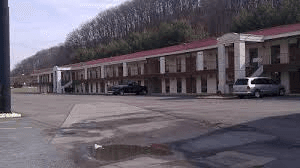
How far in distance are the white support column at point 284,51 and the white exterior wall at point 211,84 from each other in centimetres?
847

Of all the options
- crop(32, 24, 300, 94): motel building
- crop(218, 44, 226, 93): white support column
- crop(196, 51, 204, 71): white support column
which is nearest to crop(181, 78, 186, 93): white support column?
crop(32, 24, 300, 94): motel building

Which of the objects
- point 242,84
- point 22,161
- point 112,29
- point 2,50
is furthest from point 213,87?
point 112,29

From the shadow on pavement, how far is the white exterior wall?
2675 centimetres

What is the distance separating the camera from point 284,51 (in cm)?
3231

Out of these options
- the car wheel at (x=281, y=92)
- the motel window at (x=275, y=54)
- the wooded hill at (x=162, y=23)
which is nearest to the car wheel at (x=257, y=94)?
the car wheel at (x=281, y=92)

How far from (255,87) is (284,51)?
7.65 metres

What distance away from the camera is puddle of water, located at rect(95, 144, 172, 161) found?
8.05 m

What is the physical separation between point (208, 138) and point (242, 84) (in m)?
18.7

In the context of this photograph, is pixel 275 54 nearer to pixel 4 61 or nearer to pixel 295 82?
pixel 295 82

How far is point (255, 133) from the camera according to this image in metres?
10.2

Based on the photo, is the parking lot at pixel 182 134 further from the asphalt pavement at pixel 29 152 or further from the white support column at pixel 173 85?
the white support column at pixel 173 85

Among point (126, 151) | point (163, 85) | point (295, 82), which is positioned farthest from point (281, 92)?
point (126, 151)

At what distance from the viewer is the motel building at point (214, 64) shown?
31422 millimetres

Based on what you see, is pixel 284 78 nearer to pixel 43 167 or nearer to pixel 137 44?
→ pixel 43 167
